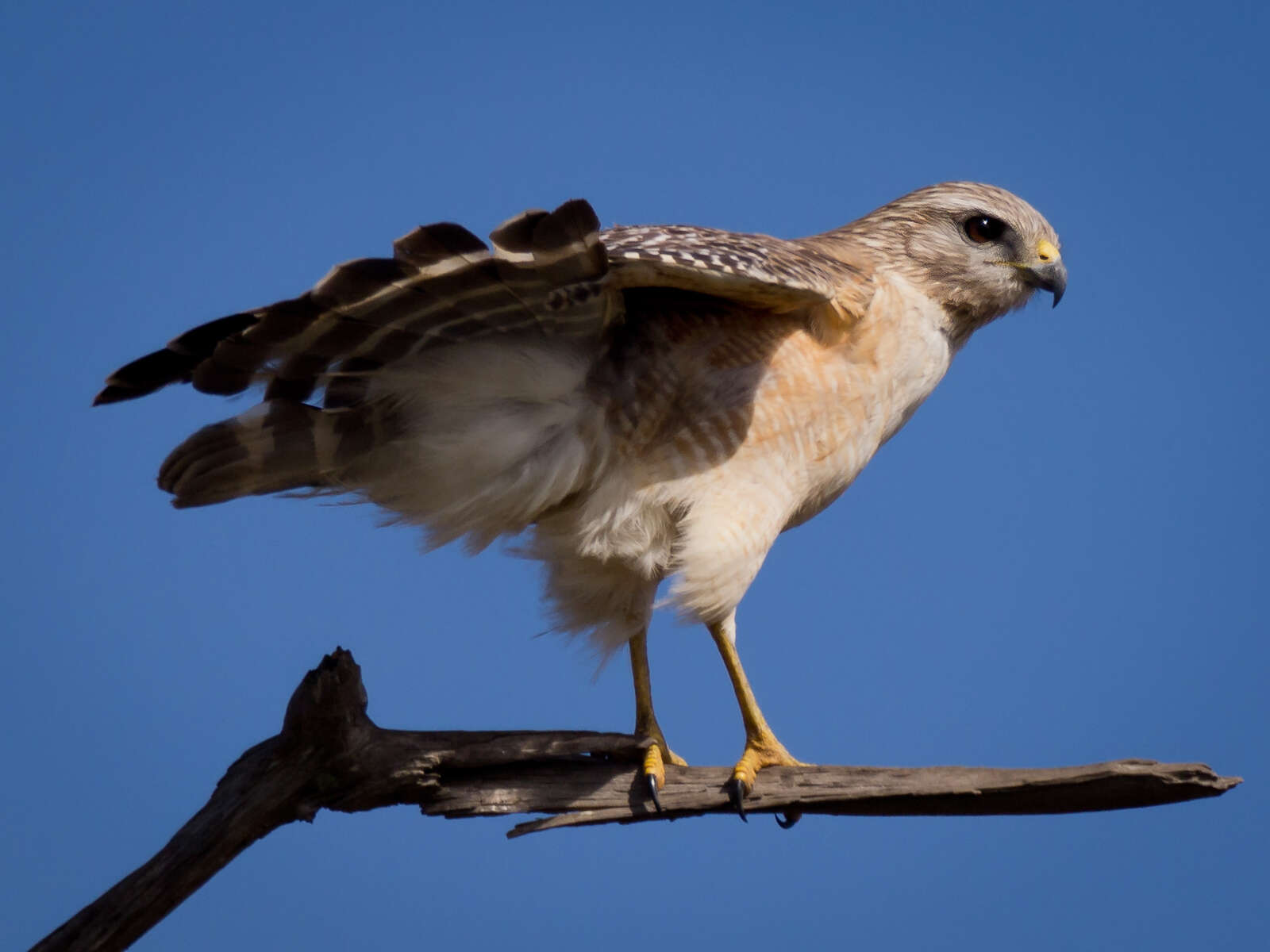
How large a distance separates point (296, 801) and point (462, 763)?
525mm

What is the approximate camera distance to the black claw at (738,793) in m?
4.37

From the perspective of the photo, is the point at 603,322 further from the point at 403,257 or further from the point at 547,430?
the point at 403,257

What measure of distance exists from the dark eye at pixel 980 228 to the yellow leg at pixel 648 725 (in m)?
1.98

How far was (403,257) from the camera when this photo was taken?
362cm

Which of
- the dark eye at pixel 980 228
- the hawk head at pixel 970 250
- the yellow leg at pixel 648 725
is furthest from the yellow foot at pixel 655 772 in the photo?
the dark eye at pixel 980 228

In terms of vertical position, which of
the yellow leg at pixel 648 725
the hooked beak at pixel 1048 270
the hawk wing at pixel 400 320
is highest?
the hooked beak at pixel 1048 270

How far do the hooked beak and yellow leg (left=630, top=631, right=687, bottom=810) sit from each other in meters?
2.05

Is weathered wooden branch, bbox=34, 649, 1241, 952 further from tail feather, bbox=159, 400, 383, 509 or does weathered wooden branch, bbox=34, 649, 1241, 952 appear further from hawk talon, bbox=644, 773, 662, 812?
tail feather, bbox=159, 400, 383, 509

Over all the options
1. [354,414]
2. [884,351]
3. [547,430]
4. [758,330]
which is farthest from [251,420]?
[884,351]

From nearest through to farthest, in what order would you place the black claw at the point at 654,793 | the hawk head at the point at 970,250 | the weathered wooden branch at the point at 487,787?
the weathered wooden branch at the point at 487,787
the black claw at the point at 654,793
the hawk head at the point at 970,250

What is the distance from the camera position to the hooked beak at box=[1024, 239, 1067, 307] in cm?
532

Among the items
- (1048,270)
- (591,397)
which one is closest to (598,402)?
(591,397)

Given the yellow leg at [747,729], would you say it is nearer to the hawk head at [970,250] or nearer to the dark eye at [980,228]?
the hawk head at [970,250]

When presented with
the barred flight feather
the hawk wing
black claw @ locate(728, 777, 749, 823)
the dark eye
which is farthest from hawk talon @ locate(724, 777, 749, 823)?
the dark eye
